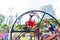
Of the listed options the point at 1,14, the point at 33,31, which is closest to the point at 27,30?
the point at 33,31

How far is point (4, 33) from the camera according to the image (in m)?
1.42

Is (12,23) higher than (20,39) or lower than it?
higher

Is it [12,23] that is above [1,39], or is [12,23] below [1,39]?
above

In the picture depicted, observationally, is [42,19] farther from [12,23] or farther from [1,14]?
[1,14]

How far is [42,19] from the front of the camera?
148cm

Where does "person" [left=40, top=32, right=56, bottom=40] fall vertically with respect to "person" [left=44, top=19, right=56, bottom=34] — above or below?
below

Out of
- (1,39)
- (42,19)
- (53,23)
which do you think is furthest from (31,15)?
(1,39)

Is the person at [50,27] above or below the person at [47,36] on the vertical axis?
above

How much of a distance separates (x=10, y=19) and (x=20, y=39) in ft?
0.70

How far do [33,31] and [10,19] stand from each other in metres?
0.25

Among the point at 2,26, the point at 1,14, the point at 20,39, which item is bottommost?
the point at 20,39

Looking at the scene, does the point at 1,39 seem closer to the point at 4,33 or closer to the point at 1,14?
the point at 4,33

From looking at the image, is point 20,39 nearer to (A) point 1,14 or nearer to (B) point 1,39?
A: (B) point 1,39

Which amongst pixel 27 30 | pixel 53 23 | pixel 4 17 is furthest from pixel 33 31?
pixel 4 17
